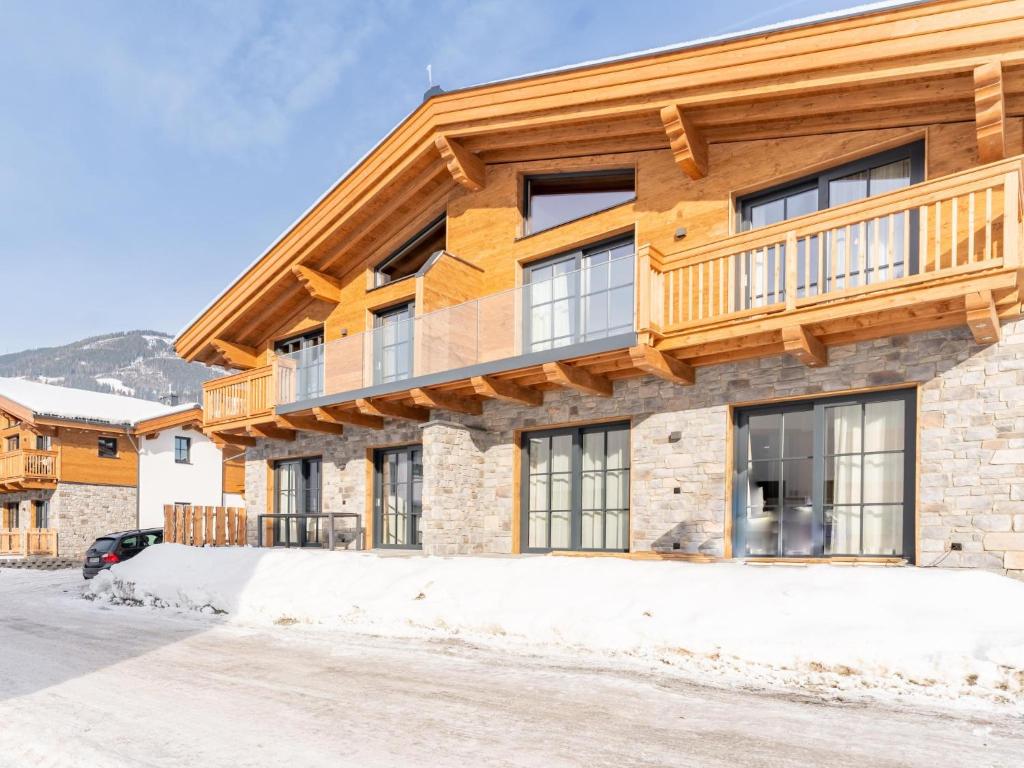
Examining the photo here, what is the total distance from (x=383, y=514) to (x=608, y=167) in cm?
892

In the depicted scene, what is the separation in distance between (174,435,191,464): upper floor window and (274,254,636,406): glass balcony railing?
25.1 m

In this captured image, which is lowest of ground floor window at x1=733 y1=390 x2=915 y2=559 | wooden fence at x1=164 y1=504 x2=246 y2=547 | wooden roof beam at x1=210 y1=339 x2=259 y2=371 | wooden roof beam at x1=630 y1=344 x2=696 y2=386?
wooden fence at x1=164 y1=504 x2=246 y2=547

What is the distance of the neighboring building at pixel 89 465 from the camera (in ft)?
104

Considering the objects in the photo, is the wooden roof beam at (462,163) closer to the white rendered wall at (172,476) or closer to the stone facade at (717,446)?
the stone facade at (717,446)

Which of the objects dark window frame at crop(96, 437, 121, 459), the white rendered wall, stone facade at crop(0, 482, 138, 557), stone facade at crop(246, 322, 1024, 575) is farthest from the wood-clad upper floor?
the white rendered wall

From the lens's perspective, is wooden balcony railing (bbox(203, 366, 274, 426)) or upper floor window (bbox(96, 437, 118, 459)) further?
upper floor window (bbox(96, 437, 118, 459))

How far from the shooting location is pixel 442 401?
13930 millimetres

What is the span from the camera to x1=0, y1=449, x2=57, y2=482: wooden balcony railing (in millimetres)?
30844

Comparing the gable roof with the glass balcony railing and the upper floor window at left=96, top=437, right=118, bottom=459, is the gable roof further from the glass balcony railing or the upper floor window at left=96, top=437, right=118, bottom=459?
the glass balcony railing

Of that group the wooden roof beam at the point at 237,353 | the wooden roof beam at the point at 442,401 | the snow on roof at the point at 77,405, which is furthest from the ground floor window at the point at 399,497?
the snow on roof at the point at 77,405

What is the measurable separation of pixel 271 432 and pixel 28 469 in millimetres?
19218

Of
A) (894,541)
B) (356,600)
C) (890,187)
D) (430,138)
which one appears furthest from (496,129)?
(894,541)

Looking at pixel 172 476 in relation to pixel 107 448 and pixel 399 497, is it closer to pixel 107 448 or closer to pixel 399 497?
pixel 107 448

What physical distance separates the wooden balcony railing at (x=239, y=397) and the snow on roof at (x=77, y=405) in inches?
624
